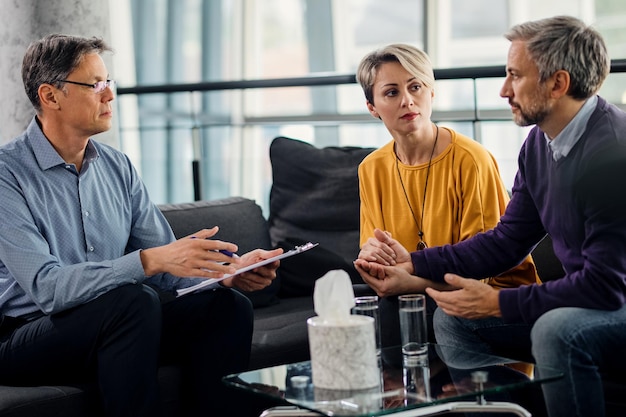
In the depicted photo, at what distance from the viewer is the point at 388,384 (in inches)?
80.0

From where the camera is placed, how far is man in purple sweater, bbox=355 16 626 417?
2.14m

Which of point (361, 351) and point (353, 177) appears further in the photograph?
point (353, 177)

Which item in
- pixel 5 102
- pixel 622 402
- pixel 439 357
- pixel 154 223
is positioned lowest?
A: pixel 622 402

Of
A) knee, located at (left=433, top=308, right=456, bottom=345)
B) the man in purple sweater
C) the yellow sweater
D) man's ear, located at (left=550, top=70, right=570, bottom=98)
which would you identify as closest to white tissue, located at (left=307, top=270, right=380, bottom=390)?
the man in purple sweater

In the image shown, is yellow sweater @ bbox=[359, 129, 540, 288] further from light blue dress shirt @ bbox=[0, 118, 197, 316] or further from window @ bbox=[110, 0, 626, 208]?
window @ bbox=[110, 0, 626, 208]

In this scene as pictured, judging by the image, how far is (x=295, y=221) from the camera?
345 cm

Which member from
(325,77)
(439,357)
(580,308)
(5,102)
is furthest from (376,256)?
(5,102)

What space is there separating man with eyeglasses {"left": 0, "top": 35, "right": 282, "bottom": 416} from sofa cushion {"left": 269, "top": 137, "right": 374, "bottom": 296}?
0.64 meters

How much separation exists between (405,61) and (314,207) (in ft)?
2.55

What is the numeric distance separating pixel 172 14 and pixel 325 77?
3.22 m

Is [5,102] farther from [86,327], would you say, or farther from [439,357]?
[439,357]

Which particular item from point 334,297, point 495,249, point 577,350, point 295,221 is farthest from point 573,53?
point 295,221

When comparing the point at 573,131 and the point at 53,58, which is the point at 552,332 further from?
the point at 53,58

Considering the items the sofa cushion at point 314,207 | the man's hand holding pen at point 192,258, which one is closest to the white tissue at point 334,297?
the man's hand holding pen at point 192,258
